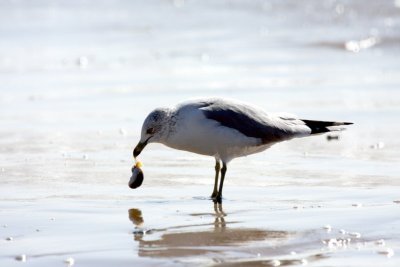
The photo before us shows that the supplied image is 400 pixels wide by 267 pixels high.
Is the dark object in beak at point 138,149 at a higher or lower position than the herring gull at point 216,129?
lower

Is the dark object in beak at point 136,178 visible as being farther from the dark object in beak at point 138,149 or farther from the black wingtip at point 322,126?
the black wingtip at point 322,126

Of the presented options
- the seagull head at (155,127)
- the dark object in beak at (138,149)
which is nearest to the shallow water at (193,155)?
the dark object in beak at (138,149)

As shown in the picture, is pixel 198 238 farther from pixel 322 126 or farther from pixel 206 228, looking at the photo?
pixel 322 126

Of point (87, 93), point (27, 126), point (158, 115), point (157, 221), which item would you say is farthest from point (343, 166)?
point (87, 93)

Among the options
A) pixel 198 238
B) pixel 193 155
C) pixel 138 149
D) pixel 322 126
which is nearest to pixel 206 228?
pixel 198 238

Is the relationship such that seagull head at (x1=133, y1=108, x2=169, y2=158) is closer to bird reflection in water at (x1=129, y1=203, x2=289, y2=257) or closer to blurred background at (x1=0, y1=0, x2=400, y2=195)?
blurred background at (x1=0, y1=0, x2=400, y2=195)

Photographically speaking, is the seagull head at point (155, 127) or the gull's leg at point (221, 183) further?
the seagull head at point (155, 127)

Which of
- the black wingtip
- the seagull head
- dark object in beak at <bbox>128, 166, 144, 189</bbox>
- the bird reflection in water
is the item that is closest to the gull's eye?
the seagull head

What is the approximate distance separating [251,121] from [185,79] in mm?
5161

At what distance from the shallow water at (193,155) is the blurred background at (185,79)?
3 cm

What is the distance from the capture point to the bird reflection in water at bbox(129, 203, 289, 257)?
5414 millimetres

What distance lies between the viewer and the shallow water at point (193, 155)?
5.64 meters

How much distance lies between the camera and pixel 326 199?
6770 millimetres

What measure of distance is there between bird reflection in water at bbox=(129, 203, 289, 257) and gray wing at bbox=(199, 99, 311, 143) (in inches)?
44.2
